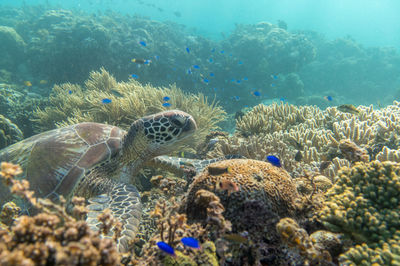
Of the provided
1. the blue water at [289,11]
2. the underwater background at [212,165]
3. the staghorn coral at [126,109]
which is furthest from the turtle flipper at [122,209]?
the blue water at [289,11]

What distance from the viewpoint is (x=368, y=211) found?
1737mm

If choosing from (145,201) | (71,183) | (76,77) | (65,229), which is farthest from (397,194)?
(76,77)

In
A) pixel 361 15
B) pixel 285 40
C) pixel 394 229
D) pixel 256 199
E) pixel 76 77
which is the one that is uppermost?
pixel 361 15

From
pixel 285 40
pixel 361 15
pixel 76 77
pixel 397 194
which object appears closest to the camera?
pixel 397 194

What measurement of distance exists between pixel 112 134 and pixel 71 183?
1.02 m

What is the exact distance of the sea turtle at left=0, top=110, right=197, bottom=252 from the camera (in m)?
2.67

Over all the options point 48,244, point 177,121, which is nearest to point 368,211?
point 48,244

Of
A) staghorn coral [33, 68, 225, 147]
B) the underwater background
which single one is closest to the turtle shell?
the underwater background

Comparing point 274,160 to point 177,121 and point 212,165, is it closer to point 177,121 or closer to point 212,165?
point 212,165

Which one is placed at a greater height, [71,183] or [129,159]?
[129,159]

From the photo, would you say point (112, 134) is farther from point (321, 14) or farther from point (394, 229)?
point (321, 14)

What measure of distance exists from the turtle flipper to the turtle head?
2.19 ft

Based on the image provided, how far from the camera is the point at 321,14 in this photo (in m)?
107

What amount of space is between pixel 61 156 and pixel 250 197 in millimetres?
2687
